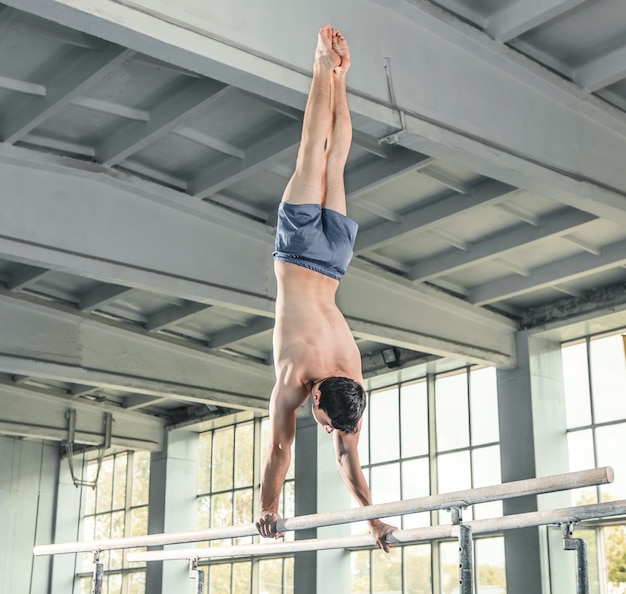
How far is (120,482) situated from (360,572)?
7.71 metres

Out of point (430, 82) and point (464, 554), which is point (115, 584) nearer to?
point (430, 82)

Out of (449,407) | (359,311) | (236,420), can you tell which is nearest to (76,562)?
(236,420)

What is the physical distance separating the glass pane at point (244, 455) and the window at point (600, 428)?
6.79m

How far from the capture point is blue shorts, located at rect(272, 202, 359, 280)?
458 centimetres

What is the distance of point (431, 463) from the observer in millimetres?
13188

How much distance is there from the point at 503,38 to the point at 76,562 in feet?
55.9

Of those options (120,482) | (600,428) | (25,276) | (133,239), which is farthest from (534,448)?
(120,482)

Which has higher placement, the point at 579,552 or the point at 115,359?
the point at 115,359

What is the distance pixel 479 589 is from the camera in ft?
39.3

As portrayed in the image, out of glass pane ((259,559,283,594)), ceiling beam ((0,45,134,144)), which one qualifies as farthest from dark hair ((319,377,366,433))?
glass pane ((259,559,283,594))

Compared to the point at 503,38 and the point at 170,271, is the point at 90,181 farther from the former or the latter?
the point at 503,38

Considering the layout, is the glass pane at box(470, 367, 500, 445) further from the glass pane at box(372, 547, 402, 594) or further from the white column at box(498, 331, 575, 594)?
the glass pane at box(372, 547, 402, 594)

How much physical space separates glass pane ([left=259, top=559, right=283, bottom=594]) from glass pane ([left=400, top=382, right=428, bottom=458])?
10.8 feet

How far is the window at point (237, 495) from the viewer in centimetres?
1538
